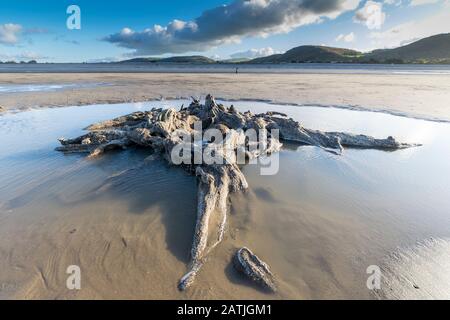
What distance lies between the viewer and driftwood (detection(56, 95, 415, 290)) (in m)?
4.22

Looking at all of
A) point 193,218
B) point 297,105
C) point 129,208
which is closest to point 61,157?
point 129,208

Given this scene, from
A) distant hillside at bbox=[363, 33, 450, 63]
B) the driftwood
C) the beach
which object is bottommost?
the beach

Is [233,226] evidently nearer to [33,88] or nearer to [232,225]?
[232,225]

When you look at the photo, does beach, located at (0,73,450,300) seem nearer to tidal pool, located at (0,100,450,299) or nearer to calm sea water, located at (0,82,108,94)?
tidal pool, located at (0,100,450,299)

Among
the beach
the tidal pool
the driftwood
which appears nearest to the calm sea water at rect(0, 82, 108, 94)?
the driftwood

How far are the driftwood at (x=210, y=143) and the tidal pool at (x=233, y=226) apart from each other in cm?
25

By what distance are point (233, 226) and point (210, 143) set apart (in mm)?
3152

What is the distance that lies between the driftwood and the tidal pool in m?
0.25

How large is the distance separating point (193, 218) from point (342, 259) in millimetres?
2439

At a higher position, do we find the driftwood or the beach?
the driftwood

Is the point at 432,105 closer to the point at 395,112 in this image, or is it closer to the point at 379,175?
the point at 395,112

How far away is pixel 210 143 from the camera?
22.9 ft

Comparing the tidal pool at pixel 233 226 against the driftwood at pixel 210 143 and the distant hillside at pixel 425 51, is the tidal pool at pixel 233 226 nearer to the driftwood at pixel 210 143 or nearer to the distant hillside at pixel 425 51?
the driftwood at pixel 210 143
